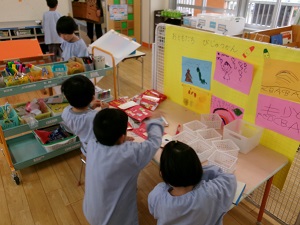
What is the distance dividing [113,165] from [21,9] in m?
4.51

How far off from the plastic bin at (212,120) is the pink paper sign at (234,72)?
236mm

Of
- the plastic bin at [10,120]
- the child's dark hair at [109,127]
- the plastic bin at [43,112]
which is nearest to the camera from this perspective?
the child's dark hair at [109,127]

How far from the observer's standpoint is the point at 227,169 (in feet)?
4.29

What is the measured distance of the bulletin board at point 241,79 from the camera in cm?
135

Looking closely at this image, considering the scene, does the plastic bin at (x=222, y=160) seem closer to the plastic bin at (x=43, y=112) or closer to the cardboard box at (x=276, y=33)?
the plastic bin at (x=43, y=112)

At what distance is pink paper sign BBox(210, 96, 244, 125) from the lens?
164cm

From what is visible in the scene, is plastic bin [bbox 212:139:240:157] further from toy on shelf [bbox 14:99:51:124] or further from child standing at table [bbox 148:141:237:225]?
toy on shelf [bbox 14:99:51:124]

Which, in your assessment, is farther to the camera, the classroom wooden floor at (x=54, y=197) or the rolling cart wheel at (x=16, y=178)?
the rolling cart wheel at (x=16, y=178)

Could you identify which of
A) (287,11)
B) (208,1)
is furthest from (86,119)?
(208,1)

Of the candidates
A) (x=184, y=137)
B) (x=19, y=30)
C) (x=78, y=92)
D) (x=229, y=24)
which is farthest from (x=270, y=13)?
(x=19, y=30)

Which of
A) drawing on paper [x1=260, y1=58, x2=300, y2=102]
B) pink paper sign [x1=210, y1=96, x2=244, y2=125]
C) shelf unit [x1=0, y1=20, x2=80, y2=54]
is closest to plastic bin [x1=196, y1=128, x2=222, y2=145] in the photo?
pink paper sign [x1=210, y1=96, x2=244, y2=125]

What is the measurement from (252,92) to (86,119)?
41.0 inches

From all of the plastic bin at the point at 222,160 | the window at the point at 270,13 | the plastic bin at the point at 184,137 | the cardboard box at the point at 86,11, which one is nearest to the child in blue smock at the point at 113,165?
the plastic bin at the point at 184,137

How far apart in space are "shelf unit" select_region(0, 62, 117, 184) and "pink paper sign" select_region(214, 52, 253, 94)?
1.17 m
